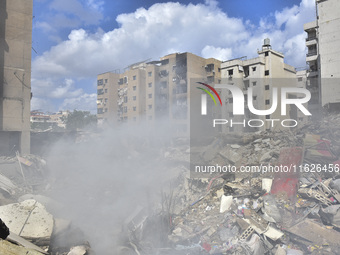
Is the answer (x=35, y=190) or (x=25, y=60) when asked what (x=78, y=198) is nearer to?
(x=35, y=190)

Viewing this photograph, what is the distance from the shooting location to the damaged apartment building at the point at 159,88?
2761 cm

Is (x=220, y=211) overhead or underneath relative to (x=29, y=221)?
underneath

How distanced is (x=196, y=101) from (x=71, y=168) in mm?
16731

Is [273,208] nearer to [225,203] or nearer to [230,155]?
[225,203]

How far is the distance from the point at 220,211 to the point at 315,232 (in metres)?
2.53

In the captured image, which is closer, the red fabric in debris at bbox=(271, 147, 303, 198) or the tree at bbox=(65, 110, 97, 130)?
the red fabric in debris at bbox=(271, 147, 303, 198)

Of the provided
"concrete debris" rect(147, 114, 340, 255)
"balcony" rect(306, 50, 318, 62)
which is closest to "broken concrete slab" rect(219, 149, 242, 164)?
"concrete debris" rect(147, 114, 340, 255)

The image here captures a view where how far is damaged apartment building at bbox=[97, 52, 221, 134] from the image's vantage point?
27.6m

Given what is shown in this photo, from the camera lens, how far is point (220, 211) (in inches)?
283

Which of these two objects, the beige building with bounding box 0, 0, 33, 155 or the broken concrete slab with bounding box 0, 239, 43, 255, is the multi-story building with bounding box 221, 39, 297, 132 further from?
the broken concrete slab with bounding box 0, 239, 43, 255

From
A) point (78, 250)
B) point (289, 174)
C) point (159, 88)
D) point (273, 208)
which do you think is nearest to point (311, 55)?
point (159, 88)

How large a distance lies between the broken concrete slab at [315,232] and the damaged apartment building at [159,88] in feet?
67.5

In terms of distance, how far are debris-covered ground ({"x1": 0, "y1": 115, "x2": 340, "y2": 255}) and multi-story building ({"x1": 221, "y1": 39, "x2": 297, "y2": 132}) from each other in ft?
47.3

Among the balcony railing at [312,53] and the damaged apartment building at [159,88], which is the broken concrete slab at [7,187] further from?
the balcony railing at [312,53]
